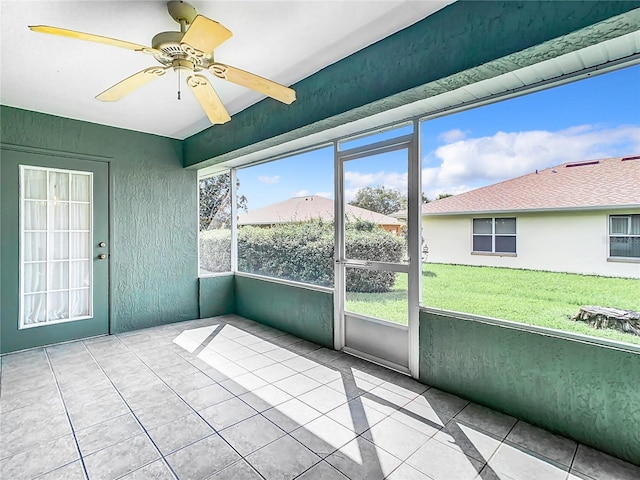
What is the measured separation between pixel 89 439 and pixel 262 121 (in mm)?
2873

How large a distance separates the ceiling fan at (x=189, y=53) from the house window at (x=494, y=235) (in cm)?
173

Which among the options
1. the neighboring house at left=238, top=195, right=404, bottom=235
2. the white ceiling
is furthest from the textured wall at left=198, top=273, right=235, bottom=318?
the white ceiling

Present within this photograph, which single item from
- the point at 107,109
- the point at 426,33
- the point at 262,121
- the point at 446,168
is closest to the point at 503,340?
the point at 446,168

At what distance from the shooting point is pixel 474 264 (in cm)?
265

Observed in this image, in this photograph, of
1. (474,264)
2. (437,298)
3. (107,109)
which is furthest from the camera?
(107,109)

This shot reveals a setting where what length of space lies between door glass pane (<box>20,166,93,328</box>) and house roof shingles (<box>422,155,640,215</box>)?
13.6 ft

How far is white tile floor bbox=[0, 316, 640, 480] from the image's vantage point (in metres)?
1.82

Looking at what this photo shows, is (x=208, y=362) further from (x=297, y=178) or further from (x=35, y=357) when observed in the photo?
(x=297, y=178)

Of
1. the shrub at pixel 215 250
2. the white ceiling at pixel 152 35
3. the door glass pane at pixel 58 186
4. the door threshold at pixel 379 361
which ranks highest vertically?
the white ceiling at pixel 152 35

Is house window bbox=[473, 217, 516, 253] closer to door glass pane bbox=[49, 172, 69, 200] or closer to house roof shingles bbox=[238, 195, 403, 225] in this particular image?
house roof shingles bbox=[238, 195, 403, 225]

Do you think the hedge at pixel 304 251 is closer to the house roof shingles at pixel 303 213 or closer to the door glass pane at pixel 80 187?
the house roof shingles at pixel 303 213

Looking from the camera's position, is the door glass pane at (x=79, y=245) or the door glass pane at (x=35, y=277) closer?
the door glass pane at (x=35, y=277)

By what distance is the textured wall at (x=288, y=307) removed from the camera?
3746 mm

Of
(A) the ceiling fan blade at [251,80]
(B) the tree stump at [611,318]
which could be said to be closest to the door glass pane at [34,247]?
(A) the ceiling fan blade at [251,80]
